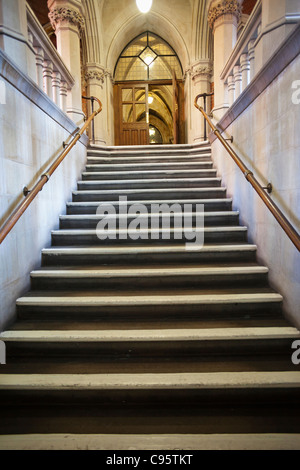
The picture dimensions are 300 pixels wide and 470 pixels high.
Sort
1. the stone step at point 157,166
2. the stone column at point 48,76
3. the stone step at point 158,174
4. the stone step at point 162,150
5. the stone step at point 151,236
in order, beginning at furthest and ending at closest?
the stone step at point 162,150, the stone step at point 157,166, the stone step at point 158,174, the stone column at point 48,76, the stone step at point 151,236

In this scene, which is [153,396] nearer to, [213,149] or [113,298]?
[113,298]

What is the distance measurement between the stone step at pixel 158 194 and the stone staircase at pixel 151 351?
83 cm

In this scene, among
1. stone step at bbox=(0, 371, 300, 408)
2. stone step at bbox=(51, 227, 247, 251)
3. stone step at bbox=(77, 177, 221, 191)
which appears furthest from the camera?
stone step at bbox=(77, 177, 221, 191)

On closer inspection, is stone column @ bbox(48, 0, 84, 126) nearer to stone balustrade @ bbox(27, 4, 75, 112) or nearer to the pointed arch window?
stone balustrade @ bbox(27, 4, 75, 112)

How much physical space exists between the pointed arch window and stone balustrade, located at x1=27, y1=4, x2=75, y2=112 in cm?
596

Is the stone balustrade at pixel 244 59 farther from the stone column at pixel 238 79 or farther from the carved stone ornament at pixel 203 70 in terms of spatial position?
the carved stone ornament at pixel 203 70

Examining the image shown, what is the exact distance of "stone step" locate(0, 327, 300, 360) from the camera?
6.52ft

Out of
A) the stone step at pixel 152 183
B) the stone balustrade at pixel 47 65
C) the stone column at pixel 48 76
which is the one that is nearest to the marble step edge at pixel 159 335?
the stone step at pixel 152 183

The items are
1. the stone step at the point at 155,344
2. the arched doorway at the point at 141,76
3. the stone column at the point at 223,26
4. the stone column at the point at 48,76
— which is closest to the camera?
the stone step at the point at 155,344

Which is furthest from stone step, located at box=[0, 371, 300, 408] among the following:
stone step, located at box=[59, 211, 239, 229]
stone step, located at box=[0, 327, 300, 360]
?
stone step, located at box=[59, 211, 239, 229]

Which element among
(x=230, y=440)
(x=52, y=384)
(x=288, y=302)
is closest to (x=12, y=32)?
(x=52, y=384)

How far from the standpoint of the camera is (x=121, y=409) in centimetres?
169

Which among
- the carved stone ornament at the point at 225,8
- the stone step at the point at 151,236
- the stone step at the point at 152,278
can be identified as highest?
the carved stone ornament at the point at 225,8

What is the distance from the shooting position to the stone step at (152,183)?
3999 millimetres
